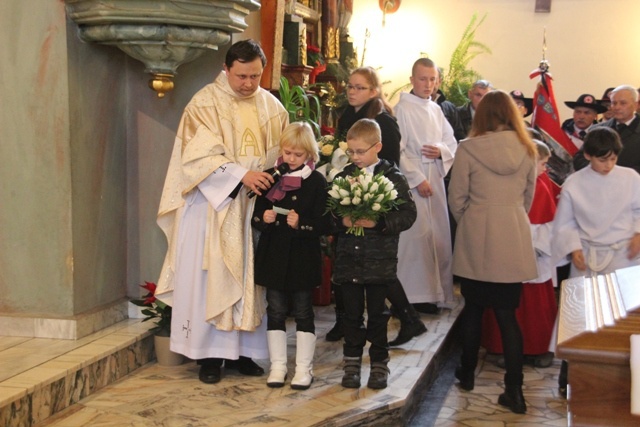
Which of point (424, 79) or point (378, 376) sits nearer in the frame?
point (378, 376)

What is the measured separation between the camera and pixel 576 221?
5.13 m

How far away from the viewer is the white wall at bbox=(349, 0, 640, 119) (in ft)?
37.2

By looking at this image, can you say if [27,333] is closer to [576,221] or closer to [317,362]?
[317,362]

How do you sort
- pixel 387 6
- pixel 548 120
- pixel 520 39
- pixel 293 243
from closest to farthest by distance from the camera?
1. pixel 293 243
2. pixel 548 120
3. pixel 520 39
4. pixel 387 6

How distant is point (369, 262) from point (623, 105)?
10.7 feet

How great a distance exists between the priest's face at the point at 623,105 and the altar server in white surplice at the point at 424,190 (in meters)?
1.38

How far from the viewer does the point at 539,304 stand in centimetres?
573

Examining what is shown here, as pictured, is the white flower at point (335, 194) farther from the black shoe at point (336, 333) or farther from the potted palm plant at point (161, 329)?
the black shoe at point (336, 333)

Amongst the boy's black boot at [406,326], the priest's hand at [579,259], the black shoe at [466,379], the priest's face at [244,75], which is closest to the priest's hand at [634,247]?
the priest's hand at [579,259]

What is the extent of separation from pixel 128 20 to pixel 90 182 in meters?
0.90

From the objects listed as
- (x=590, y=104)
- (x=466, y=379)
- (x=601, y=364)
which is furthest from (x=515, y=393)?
(x=590, y=104)

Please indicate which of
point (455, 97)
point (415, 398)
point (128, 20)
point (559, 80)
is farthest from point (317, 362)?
point (559, 80)

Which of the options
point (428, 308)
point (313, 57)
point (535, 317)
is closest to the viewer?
point (535, 317)

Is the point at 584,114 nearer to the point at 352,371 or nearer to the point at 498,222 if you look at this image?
the point at 498,222
